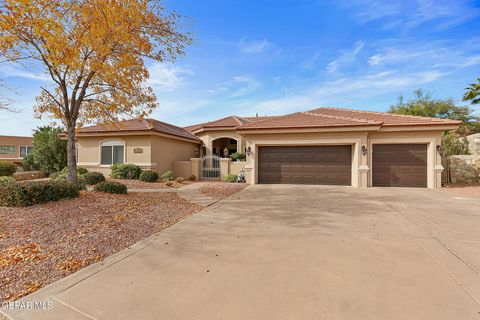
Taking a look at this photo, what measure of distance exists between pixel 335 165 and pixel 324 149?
46.6 inches

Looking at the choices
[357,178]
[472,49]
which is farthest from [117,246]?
[472,49]

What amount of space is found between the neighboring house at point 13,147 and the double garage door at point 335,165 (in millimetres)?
40812

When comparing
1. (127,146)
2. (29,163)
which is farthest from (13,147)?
(127,146)

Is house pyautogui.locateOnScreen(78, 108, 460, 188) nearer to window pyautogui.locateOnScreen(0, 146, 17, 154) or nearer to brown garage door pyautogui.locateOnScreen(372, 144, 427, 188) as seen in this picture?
brown garage door pyautogui.locateOnScreen(372, 144, 427, 188)

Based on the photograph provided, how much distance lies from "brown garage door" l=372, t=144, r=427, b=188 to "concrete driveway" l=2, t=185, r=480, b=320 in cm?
819

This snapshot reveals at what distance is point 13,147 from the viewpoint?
125 ft

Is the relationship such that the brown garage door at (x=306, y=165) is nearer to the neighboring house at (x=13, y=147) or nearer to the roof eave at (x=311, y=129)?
the roof eave at (x=311, y=129)

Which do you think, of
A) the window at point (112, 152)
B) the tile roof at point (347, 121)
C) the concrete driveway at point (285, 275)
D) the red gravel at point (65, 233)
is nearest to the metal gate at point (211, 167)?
the tile roof at point (347, 121)

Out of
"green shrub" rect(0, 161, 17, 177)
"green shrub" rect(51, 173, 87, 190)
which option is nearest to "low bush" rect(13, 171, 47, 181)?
"green shrub" rect(0, 161, 17, 177)

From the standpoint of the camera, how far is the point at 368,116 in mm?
15750

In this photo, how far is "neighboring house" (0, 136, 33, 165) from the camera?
37.0 m

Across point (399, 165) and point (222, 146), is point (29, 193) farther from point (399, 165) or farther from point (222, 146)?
point (222, 146)

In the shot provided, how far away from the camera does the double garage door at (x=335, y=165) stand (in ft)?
45.4

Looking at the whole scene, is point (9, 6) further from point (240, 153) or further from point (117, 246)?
point (240, 153)
